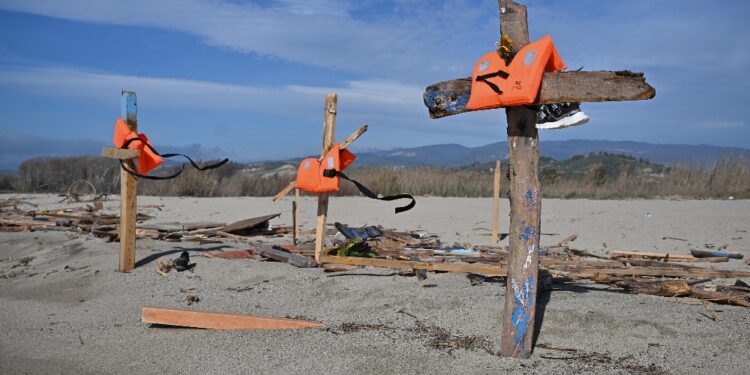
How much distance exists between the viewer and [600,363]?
4723mm

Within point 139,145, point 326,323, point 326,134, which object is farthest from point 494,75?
point 139,145

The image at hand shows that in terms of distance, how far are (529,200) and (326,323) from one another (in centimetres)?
234

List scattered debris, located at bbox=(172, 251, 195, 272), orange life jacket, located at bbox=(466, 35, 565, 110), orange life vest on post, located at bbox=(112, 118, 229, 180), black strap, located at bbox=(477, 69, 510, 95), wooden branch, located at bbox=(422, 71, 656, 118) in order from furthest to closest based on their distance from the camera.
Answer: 1. scattered debris, located at bbox=(172, 251, 195, 272)
2. orange life vest on post, located at bbox=(112, 118, 229, 180)
3. black strap, located at bbox=(477, 69, 510, 95)
4. orange life jacket, located at bbox=(466, 35, 565, 110)
5. wooden branch, located at bbox=(422, 71, 656, 118)

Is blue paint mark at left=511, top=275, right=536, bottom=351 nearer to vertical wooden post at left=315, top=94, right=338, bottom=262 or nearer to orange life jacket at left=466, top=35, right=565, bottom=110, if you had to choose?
orange life jacket at left=466, top=35, right=565, bottom=110

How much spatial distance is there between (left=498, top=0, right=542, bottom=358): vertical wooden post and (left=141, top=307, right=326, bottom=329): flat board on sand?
1.84 m

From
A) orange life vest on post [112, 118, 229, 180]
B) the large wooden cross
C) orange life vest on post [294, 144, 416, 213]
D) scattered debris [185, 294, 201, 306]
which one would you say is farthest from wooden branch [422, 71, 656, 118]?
orange life vest on post [112, 118, 229, 180]

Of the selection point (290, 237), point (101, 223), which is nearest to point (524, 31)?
point (290, 237)

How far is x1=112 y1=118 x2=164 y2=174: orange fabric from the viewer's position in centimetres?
819

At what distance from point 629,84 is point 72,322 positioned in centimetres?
577

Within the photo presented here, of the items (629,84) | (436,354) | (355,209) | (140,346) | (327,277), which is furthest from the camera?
(355,209)

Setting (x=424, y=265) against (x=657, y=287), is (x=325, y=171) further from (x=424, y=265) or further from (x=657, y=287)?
(x=657, y=287)

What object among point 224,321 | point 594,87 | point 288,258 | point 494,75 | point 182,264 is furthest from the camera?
point 288,258

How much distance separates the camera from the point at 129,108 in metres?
8.31

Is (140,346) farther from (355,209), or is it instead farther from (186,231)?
(355,209)
